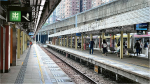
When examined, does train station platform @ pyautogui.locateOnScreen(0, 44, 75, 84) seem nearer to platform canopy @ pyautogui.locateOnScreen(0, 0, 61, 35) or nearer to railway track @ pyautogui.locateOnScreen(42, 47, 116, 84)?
railway track @ pyautogui.locateOnScreen(42, 47, 116, 84)

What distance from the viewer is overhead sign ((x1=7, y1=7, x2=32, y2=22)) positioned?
8039mm

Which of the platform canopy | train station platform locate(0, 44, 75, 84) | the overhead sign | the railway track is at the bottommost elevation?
the railway track

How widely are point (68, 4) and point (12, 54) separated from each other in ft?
206

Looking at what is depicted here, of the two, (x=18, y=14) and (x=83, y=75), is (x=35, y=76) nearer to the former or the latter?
(x=83, y=75)

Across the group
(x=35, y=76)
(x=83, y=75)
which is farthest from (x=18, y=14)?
(x=83, y=75)

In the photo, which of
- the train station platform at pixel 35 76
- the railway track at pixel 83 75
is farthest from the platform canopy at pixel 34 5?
the railway track at pixel 83 75

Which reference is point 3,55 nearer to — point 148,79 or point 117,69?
point 117,69

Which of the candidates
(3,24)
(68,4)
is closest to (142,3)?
(3,24)

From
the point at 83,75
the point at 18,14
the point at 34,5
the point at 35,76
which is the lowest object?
the point at 83,75

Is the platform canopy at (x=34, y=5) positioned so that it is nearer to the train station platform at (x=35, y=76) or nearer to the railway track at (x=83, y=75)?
the train station platform at (x=35, y=76)

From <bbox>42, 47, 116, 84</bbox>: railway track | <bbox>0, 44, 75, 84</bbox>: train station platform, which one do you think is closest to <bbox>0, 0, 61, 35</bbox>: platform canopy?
<bbox>0, 44, 75, 84</bbox>: train station platform

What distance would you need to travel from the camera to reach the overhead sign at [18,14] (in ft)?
26.4

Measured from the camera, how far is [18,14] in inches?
317

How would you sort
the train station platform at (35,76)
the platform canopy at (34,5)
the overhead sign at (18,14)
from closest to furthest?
the train station platform at (35,76) → the overhead sign at (18,14) → the platform canopy at (34,5)
